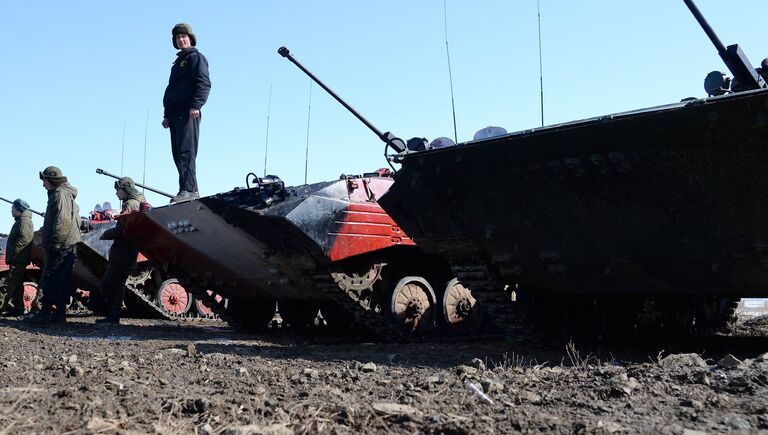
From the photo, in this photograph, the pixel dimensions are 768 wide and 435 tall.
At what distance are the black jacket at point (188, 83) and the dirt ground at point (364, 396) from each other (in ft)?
10.7

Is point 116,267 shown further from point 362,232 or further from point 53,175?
point 362,232

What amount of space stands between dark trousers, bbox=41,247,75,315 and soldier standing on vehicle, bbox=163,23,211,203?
201 centimetres

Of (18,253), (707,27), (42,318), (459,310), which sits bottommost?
(42,318)

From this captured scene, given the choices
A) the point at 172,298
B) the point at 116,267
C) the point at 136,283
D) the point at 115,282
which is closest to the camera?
the point at 116,267

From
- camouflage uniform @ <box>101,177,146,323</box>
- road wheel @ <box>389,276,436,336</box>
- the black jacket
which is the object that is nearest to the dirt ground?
road wheel @ <box>389,276,436,336</box>

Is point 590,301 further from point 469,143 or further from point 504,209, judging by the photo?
point 469,143

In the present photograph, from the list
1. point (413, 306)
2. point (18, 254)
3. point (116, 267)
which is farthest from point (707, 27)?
point (18, 254)

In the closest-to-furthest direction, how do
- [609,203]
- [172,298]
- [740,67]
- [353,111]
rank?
A: [740,67] → [609,203] → [353,111] → [172,298]

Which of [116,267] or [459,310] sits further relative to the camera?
[116,267]

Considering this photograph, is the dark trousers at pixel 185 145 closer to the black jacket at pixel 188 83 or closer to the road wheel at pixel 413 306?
the black jacket at pixel 188 83

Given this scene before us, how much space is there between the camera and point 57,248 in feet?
31.1

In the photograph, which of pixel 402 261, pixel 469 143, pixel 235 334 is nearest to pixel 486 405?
pixel 469 143

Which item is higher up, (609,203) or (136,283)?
(609,203)

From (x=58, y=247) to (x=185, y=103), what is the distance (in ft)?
8.03
